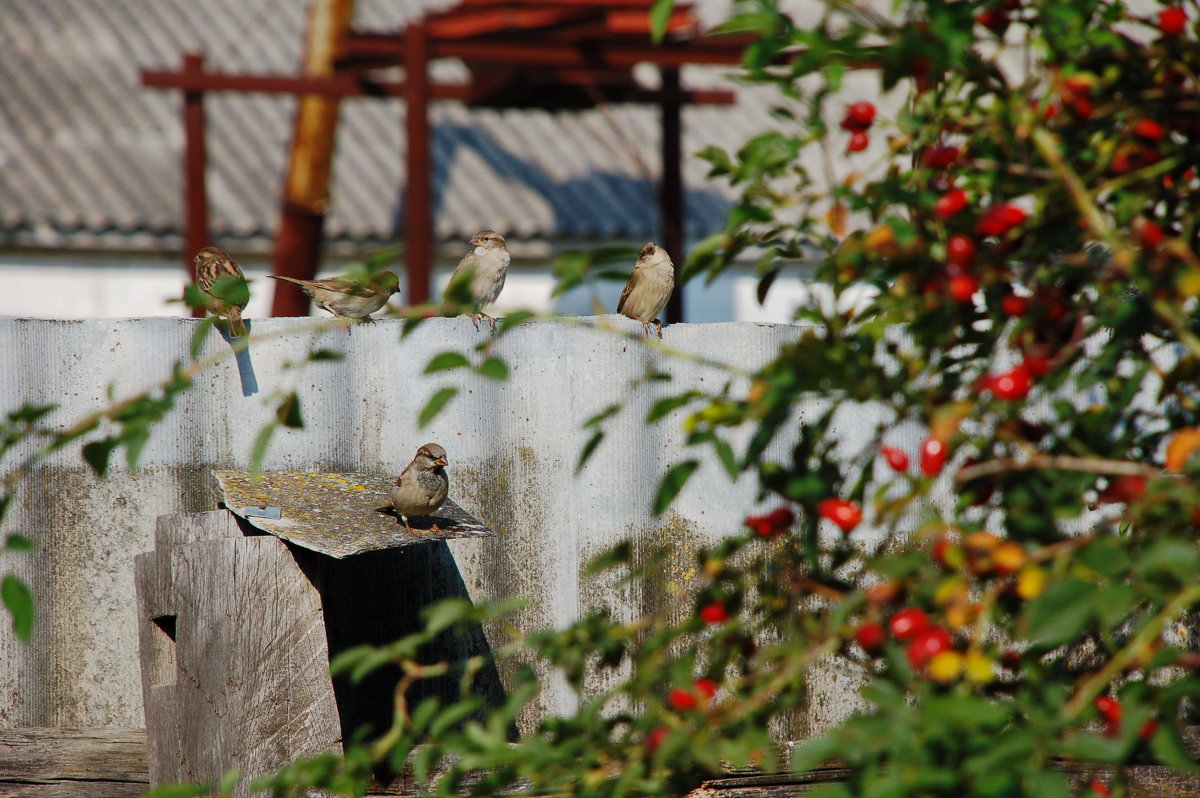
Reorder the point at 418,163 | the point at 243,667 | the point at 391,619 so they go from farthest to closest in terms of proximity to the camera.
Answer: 1. the point at 418,163
2. the point at 391,619
3. the point at 243,667

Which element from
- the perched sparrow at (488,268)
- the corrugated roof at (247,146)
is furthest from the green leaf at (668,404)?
the corrugated roof at (247,146)

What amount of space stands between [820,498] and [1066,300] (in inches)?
18.2

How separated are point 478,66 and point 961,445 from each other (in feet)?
26.6

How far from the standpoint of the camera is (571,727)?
177 cm

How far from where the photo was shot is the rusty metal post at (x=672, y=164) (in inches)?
393

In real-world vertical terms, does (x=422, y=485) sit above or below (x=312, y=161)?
below

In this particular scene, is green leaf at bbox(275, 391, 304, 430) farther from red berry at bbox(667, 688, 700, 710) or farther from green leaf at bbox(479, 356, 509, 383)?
red berry at bbox(667, 688, 700, 710)

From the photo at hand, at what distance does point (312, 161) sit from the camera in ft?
34.3

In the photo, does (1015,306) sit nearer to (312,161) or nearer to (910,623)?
(910,623)

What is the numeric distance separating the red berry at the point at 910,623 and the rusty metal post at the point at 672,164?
8.49 metres

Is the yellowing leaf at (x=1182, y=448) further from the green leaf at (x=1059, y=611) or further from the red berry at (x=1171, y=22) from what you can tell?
the red berry at (x=1171, y=22)

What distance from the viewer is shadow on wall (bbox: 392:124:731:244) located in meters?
12.1

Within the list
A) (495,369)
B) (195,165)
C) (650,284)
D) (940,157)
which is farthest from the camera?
(195,165)

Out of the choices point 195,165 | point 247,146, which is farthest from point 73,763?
point 247,146
